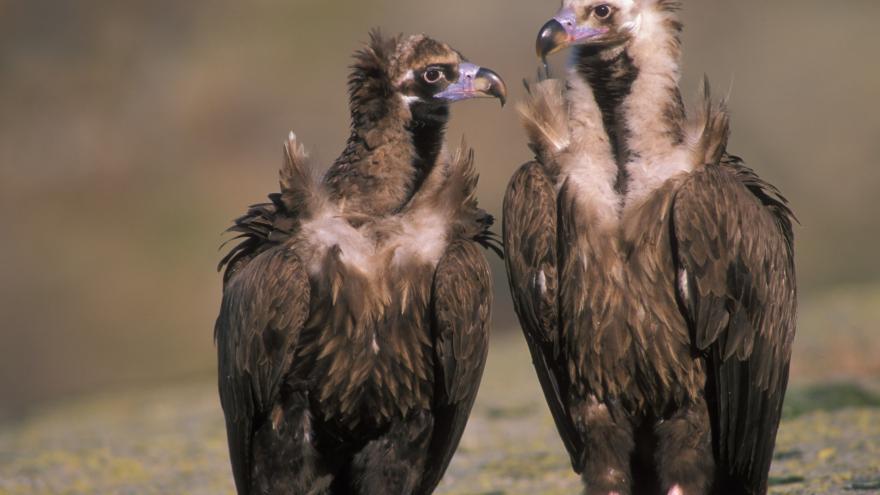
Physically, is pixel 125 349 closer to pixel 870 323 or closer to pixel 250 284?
pixel 870 323

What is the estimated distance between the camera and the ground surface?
8594 mm

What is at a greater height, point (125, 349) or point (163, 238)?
point (163, 238)

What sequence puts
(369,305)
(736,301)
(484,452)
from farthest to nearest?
(484,452) → (369,305) → (736,301)

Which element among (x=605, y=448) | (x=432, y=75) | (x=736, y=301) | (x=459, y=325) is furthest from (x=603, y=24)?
(x=605, y=448)

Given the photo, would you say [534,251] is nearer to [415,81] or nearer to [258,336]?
[415,81]

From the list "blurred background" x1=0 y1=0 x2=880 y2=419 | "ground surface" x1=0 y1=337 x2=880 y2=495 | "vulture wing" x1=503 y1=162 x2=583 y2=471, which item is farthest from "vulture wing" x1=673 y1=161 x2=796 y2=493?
"blurred background" x1=0 y1=0 x2=880 y2=419

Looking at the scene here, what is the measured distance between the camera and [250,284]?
652cm

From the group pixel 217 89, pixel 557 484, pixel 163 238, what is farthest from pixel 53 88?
pixel 557 484

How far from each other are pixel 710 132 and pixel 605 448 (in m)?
1.44

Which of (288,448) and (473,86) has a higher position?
(473,86)

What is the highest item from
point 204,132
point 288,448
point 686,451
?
point 204,132

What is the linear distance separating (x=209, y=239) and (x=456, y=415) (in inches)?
751

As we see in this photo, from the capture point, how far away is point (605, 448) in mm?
6496

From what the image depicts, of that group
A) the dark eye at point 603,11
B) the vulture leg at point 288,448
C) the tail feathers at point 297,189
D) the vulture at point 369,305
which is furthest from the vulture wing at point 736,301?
the vulture leg at point 288,448
